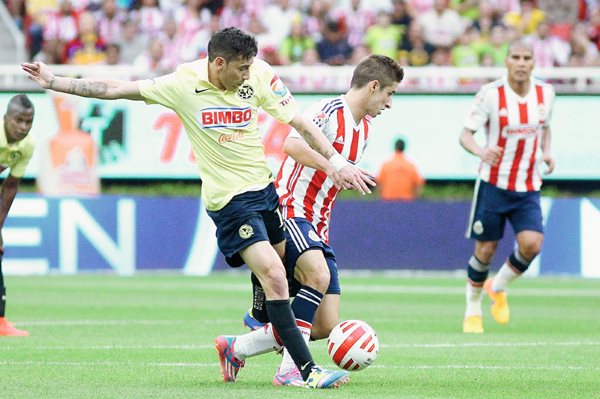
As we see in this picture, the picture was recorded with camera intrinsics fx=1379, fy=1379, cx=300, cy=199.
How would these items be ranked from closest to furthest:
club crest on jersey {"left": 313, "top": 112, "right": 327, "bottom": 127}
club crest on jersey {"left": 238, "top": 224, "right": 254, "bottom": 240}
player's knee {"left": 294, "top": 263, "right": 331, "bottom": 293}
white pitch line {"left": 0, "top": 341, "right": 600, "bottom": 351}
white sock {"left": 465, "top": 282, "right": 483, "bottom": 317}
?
club crest on jersey {"left": 238, "top": 224, "right": 254, "bottom": 240} < player's knee {"left": 294, "top": 263, "right": 331, "bottom": 293} < club crest on jersey {"left": 313, "top": 112, "right": 327, "bottom": 127} < white pitch line {"left": 0, "top": 341, "right": 600, "bottom": 351} < white sock {"left": 465, "top": 282, "right": 483, "bottom": 317}

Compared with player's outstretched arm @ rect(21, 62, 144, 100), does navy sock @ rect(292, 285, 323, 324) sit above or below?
below

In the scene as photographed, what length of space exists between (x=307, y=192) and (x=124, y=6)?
16909 millimetres

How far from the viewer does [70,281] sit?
747 inches

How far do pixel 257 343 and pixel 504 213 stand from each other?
4.74 metres

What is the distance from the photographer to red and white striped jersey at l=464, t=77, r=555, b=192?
1252 centimetres

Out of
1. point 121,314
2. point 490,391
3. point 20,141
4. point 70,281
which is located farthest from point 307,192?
point 70,281

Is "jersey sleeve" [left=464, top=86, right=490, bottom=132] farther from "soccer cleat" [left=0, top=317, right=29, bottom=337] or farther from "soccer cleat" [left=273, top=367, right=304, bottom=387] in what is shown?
"soccer cleat" [left=273, top=367, right=304, bottom=387]

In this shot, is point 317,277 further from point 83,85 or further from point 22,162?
point 22,162

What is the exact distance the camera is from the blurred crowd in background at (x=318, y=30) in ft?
77.0

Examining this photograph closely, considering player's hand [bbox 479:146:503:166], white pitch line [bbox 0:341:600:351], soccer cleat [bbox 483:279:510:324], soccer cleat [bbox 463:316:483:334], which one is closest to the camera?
white pitch line [bbox 0:341:600:351]

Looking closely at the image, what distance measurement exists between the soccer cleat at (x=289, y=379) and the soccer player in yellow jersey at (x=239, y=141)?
174mm

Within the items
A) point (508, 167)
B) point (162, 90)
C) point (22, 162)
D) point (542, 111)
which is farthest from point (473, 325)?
point (162, 90)

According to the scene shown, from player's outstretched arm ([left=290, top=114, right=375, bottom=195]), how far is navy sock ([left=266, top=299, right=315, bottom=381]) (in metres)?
0.78

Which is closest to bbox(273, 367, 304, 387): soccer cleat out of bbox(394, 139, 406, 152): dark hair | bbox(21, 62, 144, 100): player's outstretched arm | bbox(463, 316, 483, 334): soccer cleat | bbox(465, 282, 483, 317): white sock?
bbox(21, 62, 144, 100): player's outstretched arm
